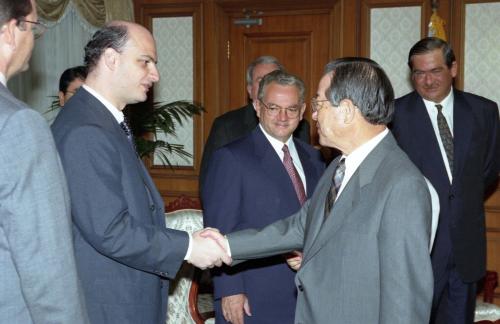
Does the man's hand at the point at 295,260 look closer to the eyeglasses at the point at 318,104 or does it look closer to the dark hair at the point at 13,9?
the eyeglasses at the point at 318,104

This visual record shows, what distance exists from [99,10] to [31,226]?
4759mm

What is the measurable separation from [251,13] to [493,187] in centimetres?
259

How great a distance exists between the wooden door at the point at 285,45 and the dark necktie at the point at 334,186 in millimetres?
3695

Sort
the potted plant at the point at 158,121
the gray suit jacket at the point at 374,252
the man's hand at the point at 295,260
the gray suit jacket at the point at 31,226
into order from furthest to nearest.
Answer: the potted plant at the point at 158,121 → the man's hand at the point at 295,260 → the gray suit jacket at the point at 374,252 → the gray suit jacket at the point at 31,226

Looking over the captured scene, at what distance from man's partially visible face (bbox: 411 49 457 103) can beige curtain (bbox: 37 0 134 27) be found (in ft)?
10.3

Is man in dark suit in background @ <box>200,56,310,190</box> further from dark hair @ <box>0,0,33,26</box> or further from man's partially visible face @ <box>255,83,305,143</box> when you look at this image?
dark hair @ <box>0,0,33,26</box>

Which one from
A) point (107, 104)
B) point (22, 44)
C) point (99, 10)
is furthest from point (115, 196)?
point (99, 10)

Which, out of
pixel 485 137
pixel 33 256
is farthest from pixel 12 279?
pixel 485 137

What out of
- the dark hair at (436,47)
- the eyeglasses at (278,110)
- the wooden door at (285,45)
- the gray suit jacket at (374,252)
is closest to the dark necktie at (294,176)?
the eyeglasses at (278,110)

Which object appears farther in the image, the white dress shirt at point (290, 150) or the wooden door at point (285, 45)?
the wooden door at point (285, 45)

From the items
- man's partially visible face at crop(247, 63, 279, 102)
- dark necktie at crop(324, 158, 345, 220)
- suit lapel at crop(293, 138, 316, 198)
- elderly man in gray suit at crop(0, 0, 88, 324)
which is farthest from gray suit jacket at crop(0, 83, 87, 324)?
man's partially visible face at crop(247, 63, 279, 102)

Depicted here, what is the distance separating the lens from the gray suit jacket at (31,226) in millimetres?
1679

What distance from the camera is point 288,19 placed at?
6.05 m

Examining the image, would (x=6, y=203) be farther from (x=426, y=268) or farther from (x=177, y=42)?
(x=177, y=42)
